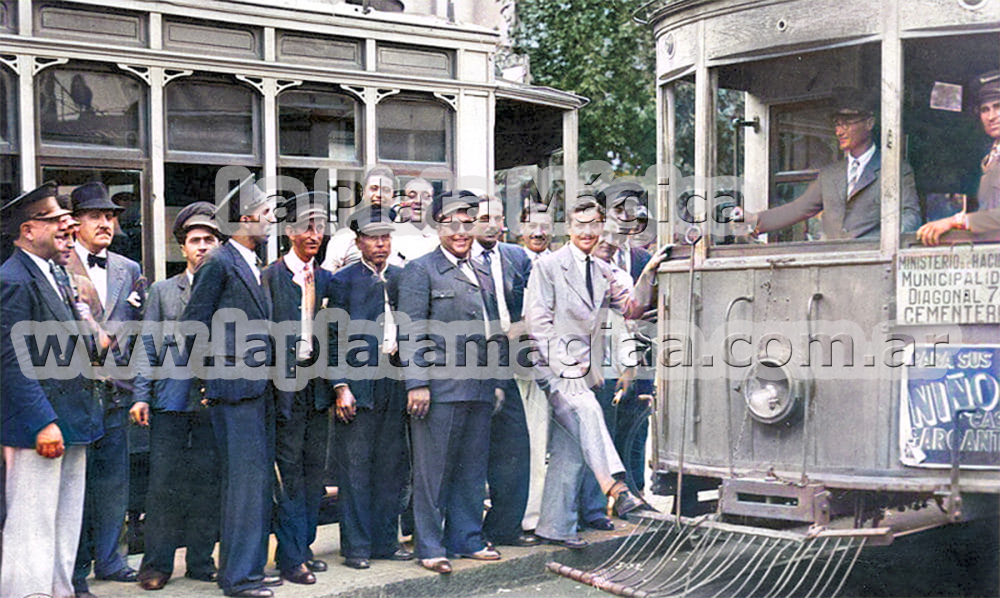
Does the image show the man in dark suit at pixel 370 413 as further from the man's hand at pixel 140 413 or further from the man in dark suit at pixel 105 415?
the man in dark suit at pixel 105 415

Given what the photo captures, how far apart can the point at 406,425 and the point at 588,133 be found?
8.36 metres

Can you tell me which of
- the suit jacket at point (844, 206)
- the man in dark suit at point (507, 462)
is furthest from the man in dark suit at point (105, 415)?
the suit jacket at point (844, 206)

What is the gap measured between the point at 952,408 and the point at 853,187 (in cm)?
130

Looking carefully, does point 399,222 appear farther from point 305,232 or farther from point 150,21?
point 150,21

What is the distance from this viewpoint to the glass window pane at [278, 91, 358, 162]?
7.63 m

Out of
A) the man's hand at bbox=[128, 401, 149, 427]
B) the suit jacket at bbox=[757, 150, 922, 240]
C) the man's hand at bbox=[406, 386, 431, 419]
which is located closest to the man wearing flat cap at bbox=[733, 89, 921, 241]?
the suit jacket at bbox=[757, 150, 922, 240]

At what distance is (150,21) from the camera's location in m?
7.18

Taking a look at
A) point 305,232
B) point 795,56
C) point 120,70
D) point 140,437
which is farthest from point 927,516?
point 120,70

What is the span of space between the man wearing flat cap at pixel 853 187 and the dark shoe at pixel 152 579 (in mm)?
3583

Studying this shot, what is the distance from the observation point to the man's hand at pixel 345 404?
20.7ft

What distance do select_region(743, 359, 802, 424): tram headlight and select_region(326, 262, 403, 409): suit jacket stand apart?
6.47 feet

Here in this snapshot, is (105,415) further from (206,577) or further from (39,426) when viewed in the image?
(206,577)

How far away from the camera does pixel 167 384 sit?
238 inches

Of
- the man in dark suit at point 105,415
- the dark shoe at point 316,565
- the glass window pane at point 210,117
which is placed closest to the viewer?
the man in dark suit at point 105,415
